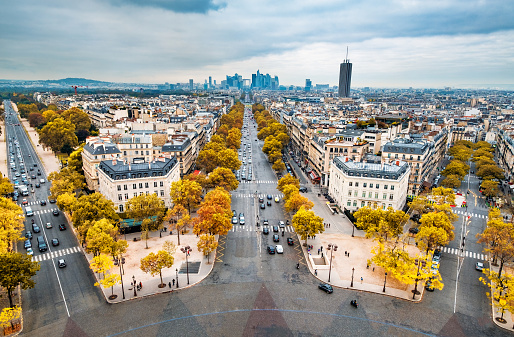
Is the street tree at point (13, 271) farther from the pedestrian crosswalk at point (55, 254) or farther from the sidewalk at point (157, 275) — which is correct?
the pedestrian crosswalk at point (55, 254)

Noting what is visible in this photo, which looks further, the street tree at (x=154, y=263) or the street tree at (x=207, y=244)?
the street tree at (x=207, y=244)

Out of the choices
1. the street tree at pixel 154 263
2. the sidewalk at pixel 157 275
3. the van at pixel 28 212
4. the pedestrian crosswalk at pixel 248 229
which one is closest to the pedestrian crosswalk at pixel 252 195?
the pedestrian crosswalk at pixel 248 229

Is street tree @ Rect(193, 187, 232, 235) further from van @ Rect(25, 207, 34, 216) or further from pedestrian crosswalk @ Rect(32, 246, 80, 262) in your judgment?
van @ Rect(25, 207, 34, 216)

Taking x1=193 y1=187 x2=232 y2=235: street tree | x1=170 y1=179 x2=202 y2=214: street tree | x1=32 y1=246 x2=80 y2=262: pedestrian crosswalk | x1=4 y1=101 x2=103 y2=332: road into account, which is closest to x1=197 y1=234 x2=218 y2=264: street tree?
x1=193 y1=187 x2=232 y2=235: street tree

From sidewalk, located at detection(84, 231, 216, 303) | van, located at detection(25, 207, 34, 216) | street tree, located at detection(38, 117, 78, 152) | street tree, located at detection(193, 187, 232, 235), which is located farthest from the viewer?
street tree, located at detection(38, 117, 78, 152)

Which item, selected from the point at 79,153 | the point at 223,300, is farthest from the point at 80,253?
the point at 79,153

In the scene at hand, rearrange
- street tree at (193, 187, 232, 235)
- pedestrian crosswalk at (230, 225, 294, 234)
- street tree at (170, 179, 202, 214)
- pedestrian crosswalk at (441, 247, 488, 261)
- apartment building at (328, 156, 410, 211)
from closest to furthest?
street tree at (193, 187, 232, 235) → pedestrian crosswalk at (441, 247, 488, 261) → pedestrian crosswalk at (230, 225, 294, 234) → street tree at (170, 179, 202, 214) → apartment building at (328, 156, 410, 211)

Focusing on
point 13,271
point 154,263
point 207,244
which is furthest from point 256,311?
point 13,271
